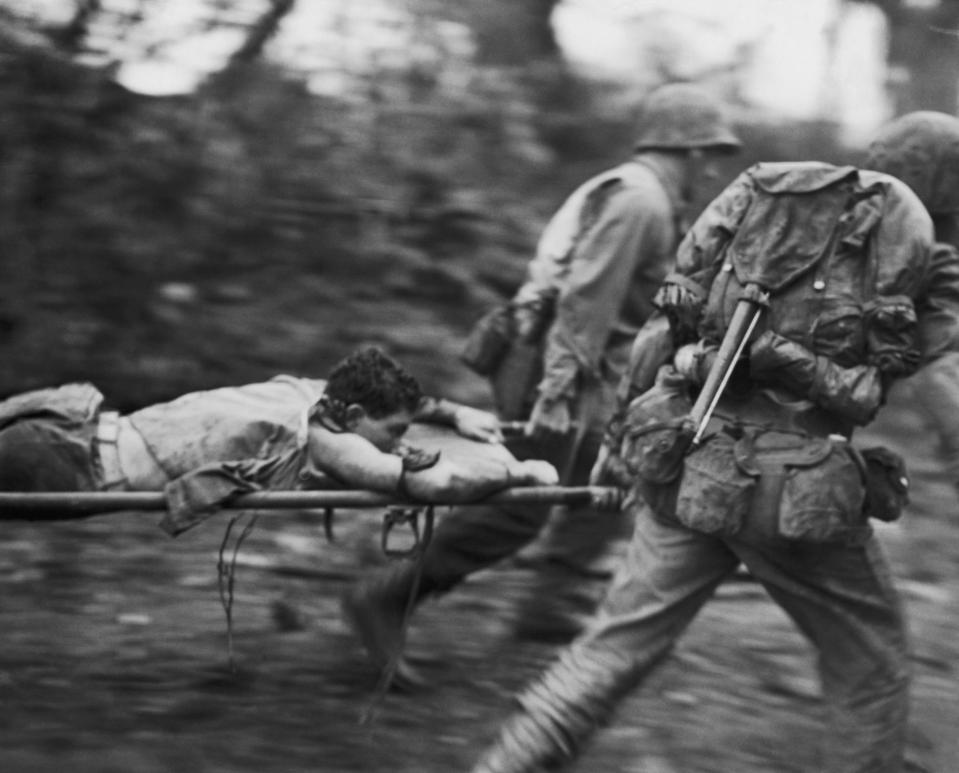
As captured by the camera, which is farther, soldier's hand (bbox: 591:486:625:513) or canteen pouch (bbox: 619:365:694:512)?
soldier's hand (bbox: 591:486:625:513)

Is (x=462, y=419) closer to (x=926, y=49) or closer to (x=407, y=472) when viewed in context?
(x=407, y=472)

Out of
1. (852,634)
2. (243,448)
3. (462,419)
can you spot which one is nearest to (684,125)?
(462,419)

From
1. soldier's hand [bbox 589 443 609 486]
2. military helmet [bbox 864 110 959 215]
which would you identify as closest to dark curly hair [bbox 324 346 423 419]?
soldier's hand [bbox 589 443 609 486]

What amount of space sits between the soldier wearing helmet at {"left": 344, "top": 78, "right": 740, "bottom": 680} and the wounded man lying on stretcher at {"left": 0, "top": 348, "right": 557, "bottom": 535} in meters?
0.60

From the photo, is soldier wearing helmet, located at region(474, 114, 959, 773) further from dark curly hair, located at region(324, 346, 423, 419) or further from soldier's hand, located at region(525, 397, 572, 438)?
soldier's hand, located at region(525, 397, 572, 438)

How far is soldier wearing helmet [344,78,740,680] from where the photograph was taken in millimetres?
5398

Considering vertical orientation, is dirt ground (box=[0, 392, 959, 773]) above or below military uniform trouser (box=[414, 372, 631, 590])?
below

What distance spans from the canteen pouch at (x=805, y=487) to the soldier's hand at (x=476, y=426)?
133cm

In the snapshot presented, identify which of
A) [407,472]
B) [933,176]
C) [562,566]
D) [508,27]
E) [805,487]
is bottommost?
[562,566]

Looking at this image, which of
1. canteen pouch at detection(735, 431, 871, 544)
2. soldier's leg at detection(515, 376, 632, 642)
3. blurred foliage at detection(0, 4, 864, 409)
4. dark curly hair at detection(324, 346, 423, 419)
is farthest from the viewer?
blurred foliage at detection(0, 4, 864, 409)

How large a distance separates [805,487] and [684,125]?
2268mm

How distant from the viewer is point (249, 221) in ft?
27.1

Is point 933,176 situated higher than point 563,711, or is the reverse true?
point 933,176

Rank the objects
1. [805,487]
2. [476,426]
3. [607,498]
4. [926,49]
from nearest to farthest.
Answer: [805,487], [607,498], [476,426], [926,49]
